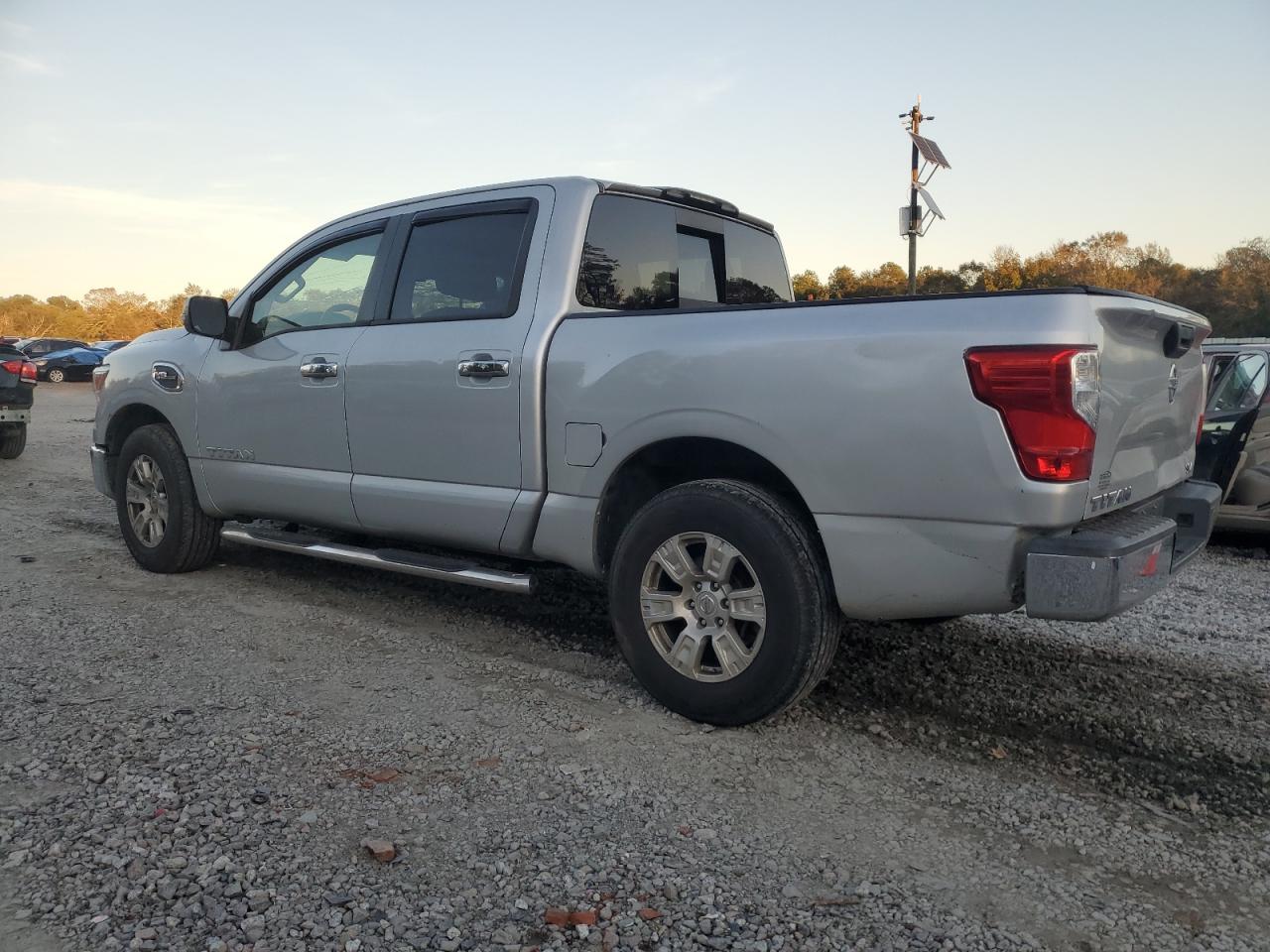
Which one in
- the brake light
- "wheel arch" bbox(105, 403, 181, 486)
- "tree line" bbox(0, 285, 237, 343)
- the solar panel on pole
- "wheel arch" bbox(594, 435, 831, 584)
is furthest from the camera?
"tree line" bbox(0, 285, 237, 343)

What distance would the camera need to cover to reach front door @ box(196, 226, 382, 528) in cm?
473

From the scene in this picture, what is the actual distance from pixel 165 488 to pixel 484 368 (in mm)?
2607

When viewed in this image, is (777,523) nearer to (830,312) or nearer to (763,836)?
(830,312)

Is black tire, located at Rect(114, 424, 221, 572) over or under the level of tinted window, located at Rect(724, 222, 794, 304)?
under

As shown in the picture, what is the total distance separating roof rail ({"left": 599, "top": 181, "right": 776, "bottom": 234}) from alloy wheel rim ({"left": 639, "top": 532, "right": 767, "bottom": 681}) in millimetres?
1736

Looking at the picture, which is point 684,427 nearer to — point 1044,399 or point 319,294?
point 1044,399

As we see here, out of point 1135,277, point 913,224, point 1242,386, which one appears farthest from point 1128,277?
point 1242,386

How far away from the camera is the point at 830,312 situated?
10.3 ft

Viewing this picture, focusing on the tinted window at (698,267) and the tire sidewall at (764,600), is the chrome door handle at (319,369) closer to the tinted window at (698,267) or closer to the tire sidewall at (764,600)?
the tinted window at (698,267)

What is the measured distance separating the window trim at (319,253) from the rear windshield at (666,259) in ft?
3.96

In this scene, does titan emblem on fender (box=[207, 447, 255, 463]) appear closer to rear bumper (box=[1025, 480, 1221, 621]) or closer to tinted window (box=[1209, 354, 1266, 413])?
rear bumper (box=[1025, 480, 1221, 621])

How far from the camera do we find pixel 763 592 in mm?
3258

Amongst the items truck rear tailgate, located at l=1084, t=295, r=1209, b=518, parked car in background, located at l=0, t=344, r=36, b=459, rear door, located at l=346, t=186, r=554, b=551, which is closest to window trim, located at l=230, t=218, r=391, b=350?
rear door, located at l=346, t=186, r=554, b=551

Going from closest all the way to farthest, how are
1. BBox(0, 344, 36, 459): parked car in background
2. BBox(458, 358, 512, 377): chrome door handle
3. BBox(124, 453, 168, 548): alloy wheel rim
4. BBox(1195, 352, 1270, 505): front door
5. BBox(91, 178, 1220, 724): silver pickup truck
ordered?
1. BBox(91, 178, 1220, 724): silver pickup truck
2. BBox(458, 358, 512, 377): chrome door handle
3. BBox(124, 453, 168, 548): alloy wheel rim
4. BBox(1195, 352, 1270, 505): front door
5. BBox(0, 344, 36, 459): parked car in background
